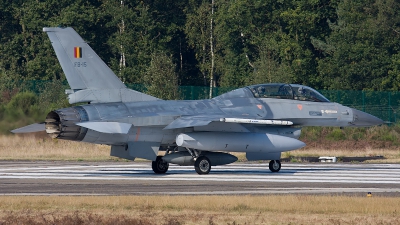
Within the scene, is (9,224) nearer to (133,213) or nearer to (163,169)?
(133,213)

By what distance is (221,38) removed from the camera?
2191 inches

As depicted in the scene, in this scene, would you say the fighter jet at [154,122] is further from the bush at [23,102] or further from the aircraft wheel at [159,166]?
the bush at [23,102]

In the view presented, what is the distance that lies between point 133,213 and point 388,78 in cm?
3949

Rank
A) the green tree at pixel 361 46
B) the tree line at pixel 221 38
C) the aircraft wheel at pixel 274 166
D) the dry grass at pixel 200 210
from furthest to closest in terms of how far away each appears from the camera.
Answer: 1. the tree line at pixel 221 38
2. the green tree at pixel 361 46
3. the aircraft wheel at pixel 274 166
4. the dry grass at pixel 200 210

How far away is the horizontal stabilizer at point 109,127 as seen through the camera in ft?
66.4

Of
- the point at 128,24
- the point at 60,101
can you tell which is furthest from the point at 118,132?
the point at 128,24

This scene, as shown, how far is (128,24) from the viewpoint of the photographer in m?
57.1

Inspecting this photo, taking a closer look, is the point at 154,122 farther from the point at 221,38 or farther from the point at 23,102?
the point at 221,38

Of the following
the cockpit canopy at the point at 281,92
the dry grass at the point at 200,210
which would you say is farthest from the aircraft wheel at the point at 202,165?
the dry grass at the point at 200,210

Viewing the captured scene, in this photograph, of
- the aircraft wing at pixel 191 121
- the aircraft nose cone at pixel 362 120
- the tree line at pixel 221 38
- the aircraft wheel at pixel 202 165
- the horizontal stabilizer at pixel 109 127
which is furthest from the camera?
the tree line at pixel 221 38

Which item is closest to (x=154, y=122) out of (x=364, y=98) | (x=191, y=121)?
(x=191, y=121)

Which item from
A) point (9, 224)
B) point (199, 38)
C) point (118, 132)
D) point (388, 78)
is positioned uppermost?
point (199, 38)

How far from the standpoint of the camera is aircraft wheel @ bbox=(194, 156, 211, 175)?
22.3m

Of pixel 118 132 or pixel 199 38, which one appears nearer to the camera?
pixel 118 132
